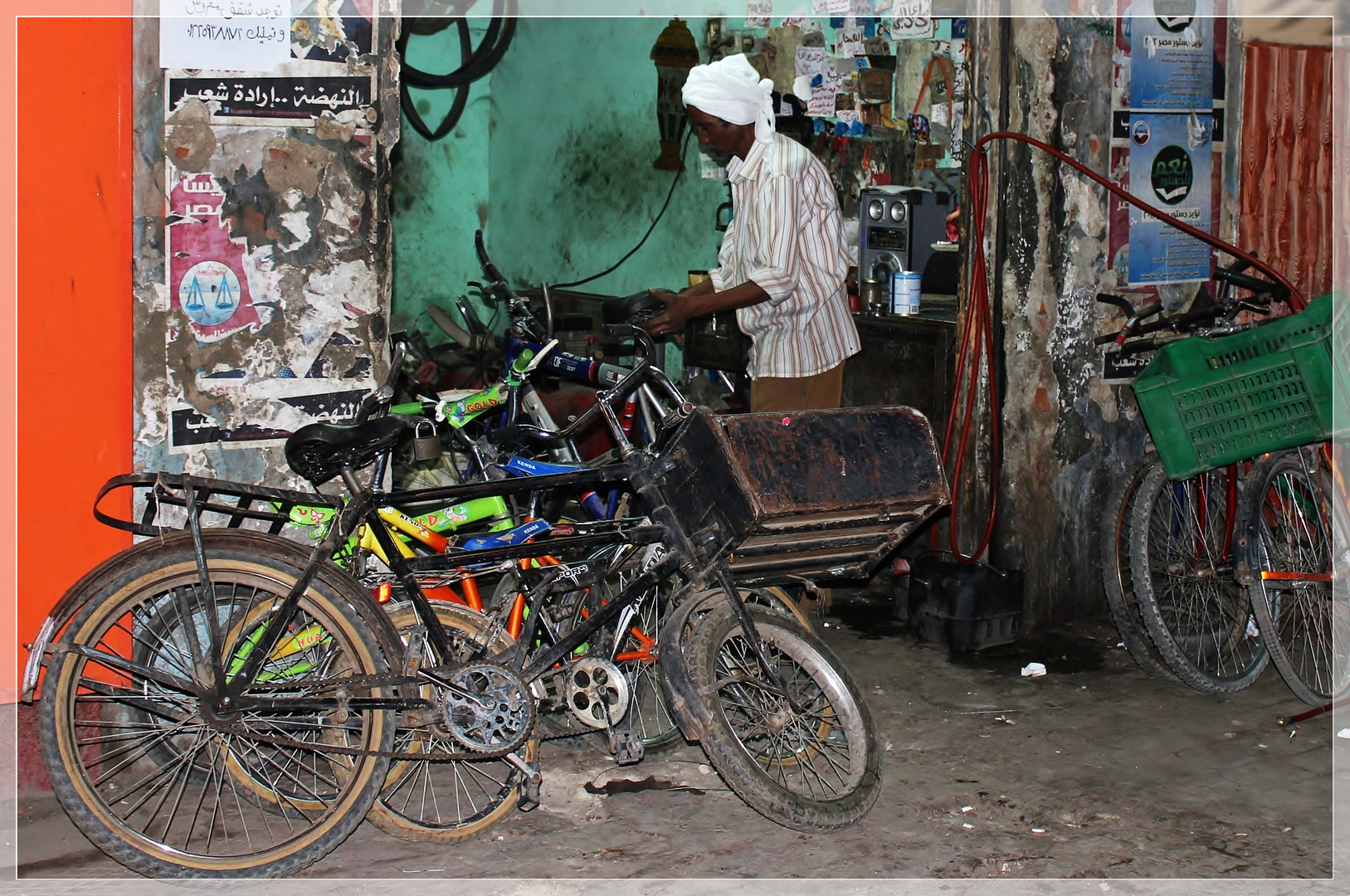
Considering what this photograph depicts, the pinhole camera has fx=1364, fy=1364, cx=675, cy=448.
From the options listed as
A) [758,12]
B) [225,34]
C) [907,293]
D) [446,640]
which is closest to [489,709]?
[446,640]

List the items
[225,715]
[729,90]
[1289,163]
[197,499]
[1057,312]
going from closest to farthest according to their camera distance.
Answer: [225,715], [197,499], [729,90], [1057,312], [1289,163]

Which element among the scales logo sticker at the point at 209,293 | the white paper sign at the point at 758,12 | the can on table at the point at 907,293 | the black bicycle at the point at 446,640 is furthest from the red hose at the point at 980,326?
the white paper sign at the point at 758,12

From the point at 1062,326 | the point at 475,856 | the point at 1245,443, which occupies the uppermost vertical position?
the point at 1062,326

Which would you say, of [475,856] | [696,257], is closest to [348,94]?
[475,856]

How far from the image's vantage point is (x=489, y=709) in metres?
3.46

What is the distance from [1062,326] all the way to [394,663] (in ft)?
10.00

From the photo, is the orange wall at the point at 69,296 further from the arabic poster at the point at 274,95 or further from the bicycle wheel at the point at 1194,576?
the bicycle wheel at the point at 1194,576

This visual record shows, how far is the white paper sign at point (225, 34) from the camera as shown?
3.65 meters

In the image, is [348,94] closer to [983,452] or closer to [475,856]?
[475,856]

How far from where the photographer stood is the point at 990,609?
5164 millimetres

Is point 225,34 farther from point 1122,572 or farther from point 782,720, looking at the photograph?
point 1122,572

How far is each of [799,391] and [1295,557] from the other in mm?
1840

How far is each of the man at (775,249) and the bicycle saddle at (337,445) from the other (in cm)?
175

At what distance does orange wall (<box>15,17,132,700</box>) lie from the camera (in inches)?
141
